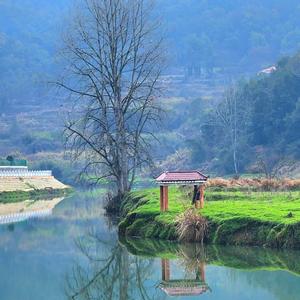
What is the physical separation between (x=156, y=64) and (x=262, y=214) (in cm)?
1727

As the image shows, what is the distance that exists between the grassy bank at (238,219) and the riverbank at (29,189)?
3269cm

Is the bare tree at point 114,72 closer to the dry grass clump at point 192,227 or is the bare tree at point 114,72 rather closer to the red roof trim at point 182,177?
the red roof trim at point 182,177

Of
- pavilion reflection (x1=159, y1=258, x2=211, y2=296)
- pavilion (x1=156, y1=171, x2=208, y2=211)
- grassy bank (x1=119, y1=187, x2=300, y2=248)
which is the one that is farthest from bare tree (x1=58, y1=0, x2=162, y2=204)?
pavilion reflection (x1=159, y1=258, x2=211, y2=296)

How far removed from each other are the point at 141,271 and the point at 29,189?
164ft

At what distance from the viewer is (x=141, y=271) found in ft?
67.7

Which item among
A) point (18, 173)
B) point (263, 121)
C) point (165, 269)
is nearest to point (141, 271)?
point (165, 269)

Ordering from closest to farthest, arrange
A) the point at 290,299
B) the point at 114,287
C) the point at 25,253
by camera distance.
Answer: the point at 290,299 → the point at 114,287 → the point at 25,253

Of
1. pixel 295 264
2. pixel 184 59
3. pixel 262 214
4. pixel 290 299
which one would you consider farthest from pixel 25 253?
pixel 184 59

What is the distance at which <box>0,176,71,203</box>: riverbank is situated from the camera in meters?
64.9

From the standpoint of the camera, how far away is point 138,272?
20531 millimetres

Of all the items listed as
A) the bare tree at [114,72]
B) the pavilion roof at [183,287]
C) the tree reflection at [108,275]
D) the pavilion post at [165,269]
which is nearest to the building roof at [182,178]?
the tree reflection at [108,275]

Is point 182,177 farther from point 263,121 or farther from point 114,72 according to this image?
point 263,121

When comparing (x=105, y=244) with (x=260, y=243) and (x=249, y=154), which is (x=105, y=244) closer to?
(x=260, y=243)

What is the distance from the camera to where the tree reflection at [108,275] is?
18.2 m
